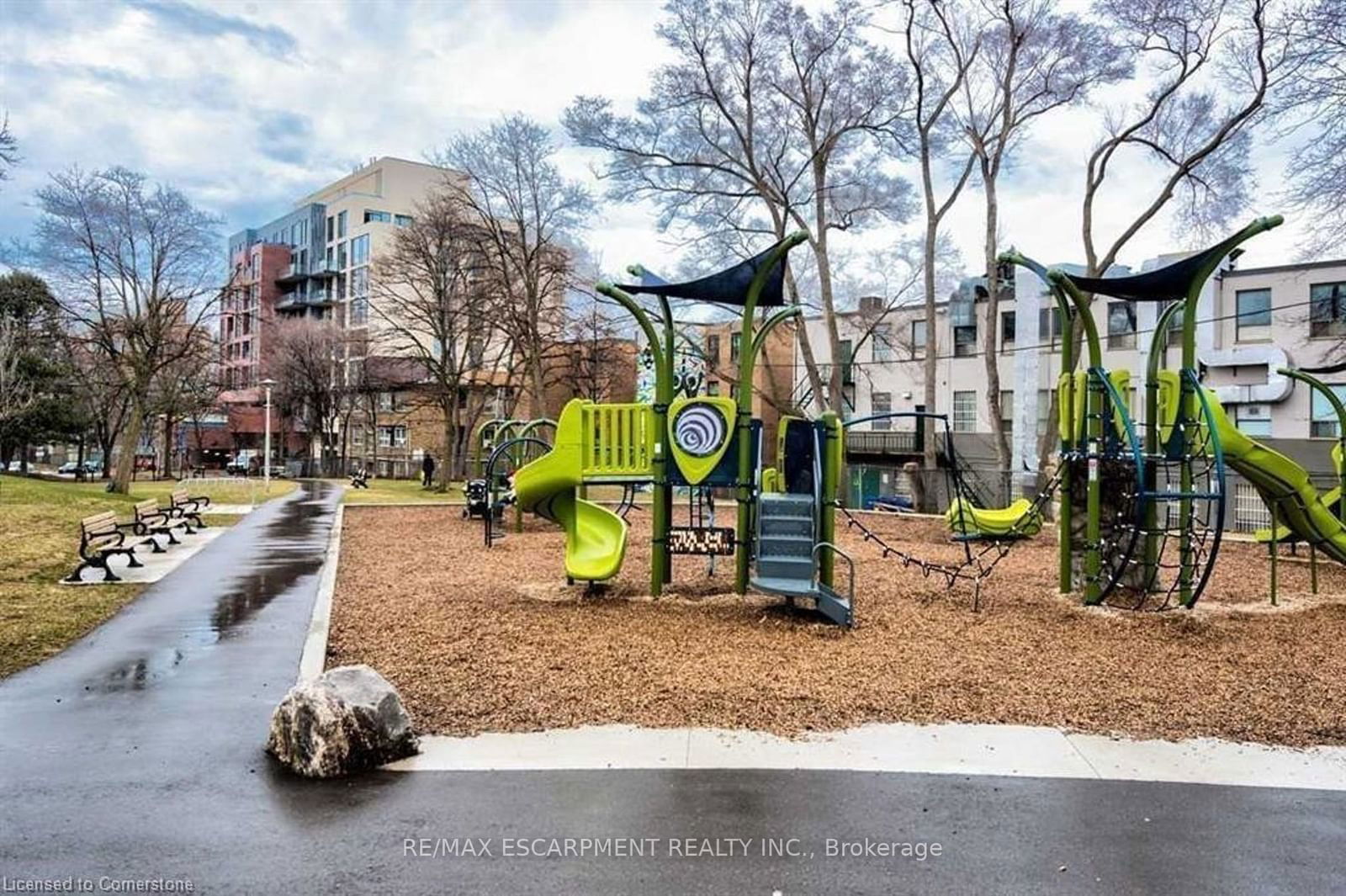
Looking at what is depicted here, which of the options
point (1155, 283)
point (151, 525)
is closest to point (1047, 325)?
point (1155, 283)

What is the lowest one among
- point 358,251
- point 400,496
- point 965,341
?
point 400,496

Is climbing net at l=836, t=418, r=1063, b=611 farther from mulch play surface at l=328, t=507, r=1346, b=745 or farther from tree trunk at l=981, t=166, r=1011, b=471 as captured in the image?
tree trunk at l=981, t=166, r=1011, b=471

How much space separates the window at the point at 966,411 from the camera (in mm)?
39250

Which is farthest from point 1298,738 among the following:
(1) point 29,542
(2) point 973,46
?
(2) point 973,46

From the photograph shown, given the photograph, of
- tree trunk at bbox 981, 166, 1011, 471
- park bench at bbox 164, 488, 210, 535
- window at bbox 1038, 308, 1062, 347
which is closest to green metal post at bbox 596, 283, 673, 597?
park bench at bbox 164, 488, 210, 535

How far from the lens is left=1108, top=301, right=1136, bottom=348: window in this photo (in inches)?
1362

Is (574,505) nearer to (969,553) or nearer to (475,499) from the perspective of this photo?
(969,553)

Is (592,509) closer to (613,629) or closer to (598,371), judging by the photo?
(613,629)

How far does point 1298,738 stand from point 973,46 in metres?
20.1

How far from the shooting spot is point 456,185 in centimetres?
3169

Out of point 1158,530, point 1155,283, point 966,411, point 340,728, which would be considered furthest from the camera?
point 966,411

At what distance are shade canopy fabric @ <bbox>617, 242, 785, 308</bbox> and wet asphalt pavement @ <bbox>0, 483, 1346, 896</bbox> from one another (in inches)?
243

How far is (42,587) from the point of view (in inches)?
431

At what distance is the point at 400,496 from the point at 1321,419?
31747mm
